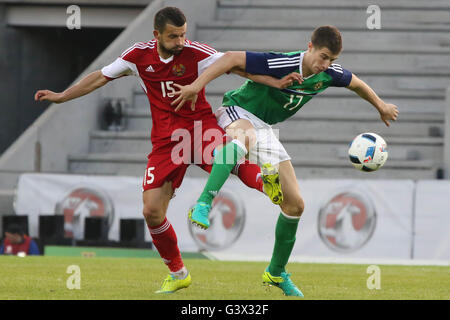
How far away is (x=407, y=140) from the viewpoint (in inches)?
699

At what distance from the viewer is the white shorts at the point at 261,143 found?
22.9 ft

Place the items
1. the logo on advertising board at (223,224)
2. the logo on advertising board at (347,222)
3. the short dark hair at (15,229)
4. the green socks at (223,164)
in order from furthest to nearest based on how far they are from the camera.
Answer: the logo on advertising board at (223,224)
the short dark hair at (15,229)
the logo on advertising board at (347,222)
the green socks at (223,164)

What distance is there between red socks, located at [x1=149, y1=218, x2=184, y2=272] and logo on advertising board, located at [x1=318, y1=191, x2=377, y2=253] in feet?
22.8

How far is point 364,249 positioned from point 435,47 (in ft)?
23.1

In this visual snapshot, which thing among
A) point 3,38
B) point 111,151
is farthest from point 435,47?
point 3,38

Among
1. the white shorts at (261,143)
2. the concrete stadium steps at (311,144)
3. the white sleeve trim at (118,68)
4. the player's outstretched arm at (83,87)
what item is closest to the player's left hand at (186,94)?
the white shorts at (261,143)

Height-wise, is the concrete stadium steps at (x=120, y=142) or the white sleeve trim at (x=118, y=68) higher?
the white sleeve trim at (x=118, y=68)

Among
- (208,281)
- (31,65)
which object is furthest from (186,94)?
(31,65)

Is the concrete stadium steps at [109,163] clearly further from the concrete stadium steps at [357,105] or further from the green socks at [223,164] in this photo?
the green socks at [223,164]

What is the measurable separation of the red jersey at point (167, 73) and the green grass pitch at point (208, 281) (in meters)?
→ 1.25

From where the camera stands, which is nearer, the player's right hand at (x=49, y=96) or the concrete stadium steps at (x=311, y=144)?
the player's right hand at (x=49, y=96)

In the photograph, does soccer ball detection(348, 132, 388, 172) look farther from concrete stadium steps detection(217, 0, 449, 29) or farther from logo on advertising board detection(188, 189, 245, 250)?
concrete stadium steps detection(217, 0, 449, 29)

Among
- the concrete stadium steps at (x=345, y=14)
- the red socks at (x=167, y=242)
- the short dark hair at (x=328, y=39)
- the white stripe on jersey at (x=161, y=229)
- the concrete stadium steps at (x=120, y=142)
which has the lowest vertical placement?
the red socks at (x=167, y=242)
